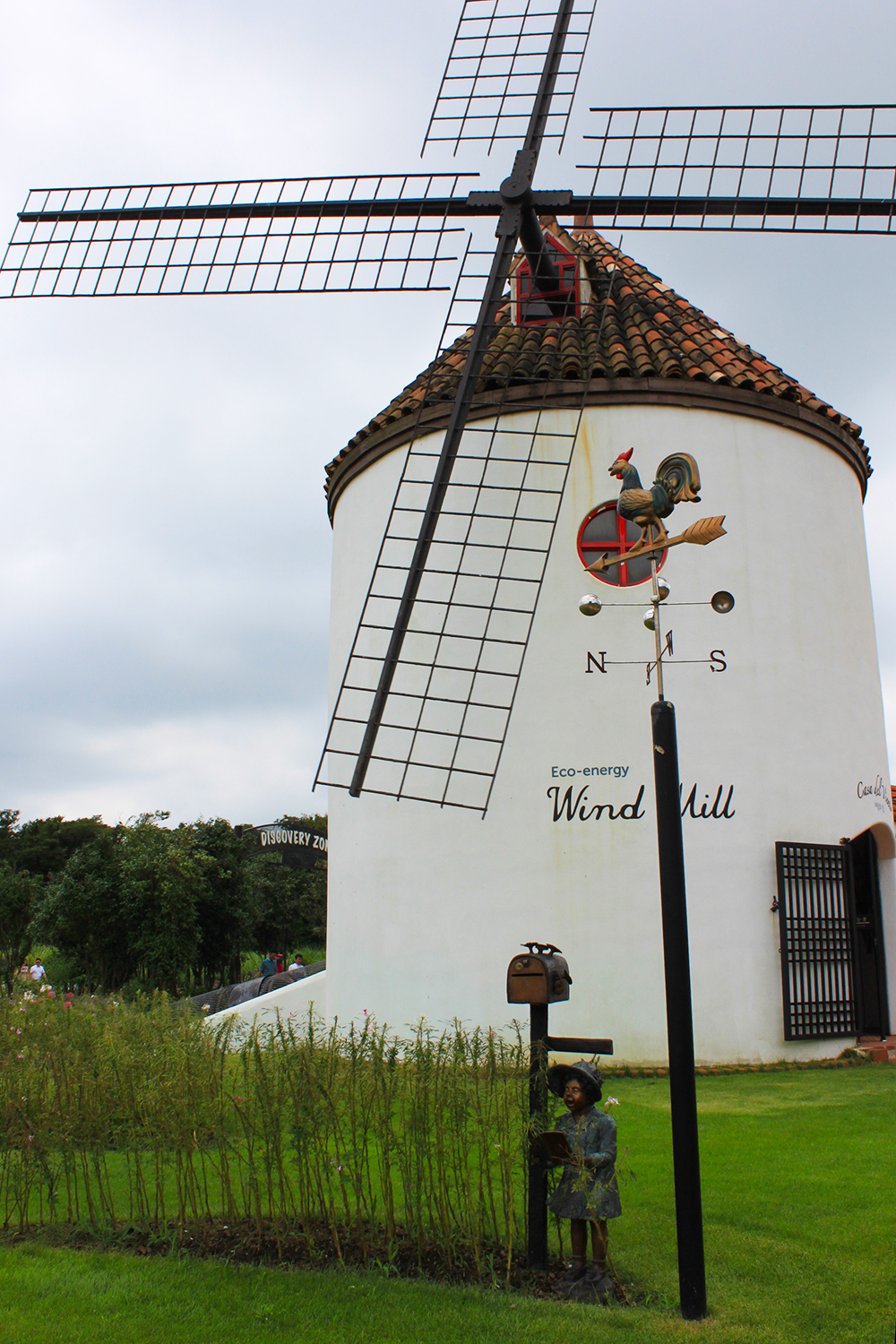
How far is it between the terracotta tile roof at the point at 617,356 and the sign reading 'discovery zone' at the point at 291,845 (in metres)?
21.7

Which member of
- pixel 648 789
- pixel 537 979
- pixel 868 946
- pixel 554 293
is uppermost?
pixel 554 293

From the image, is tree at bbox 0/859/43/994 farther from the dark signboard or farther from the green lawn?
the green lawn

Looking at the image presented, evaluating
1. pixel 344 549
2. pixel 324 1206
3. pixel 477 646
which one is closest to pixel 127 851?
pixel 344 549

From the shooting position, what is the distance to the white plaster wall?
28.5 feet

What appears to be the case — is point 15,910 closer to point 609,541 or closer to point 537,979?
point 609,541

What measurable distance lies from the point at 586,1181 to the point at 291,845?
28.8m

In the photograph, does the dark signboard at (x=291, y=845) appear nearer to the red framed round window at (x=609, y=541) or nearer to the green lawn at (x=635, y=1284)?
the red framed round window at (x=609, y=541)

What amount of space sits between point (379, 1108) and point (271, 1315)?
97 cm

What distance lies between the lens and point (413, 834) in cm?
965

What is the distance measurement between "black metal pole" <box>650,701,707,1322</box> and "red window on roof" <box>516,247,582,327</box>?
7.10m

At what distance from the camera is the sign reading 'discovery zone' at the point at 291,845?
31.8 meters

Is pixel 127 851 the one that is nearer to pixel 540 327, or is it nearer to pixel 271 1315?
pixel 540 327

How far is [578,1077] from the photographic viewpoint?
4195 millimetres

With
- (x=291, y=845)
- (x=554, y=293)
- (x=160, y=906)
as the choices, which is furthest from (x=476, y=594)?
(x=291, y=845)
